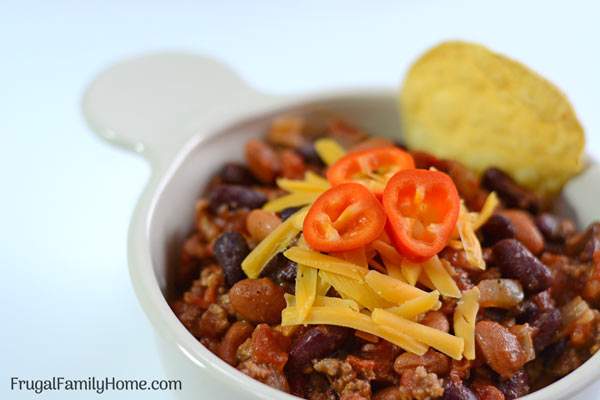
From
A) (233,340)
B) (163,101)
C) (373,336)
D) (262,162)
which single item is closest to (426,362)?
(373,336)

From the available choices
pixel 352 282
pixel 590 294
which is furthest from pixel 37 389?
pixel 590 294

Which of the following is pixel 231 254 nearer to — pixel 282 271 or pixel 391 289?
pixel 282 271

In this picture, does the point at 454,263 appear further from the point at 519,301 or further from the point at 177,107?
the point at 177,107

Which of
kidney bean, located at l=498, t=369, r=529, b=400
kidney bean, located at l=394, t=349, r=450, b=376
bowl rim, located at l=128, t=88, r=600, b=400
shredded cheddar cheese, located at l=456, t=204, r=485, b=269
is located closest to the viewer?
bowl rim, located at l=128, t=88, r=600, b=400

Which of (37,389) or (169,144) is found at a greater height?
(169,144)

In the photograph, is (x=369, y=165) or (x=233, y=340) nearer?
(x=233, y=340)

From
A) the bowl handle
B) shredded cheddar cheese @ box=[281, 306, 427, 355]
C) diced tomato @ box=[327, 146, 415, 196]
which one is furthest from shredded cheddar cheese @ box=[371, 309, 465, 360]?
the bowl handle

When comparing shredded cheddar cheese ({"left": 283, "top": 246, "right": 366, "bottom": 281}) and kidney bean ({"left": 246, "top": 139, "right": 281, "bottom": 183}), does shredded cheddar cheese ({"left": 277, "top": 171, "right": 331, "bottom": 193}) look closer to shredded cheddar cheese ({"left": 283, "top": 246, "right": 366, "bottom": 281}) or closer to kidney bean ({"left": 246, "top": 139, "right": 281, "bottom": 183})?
kidney bean ({"left": 246, "top": 139, "right": 281, "bottom": 183})
